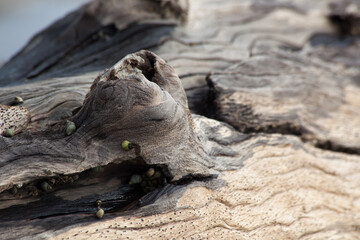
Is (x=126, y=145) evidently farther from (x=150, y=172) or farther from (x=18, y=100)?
(x=18, y=100)

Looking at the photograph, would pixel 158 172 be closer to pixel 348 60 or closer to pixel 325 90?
pixel 325 90

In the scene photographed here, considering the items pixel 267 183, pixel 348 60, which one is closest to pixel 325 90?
pixel 348 60

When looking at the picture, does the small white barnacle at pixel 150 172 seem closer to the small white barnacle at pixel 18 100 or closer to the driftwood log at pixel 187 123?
the driftwood log at pixel 187 123

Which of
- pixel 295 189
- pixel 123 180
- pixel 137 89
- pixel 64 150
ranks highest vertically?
pixel 137 89

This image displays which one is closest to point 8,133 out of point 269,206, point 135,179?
point 135,179

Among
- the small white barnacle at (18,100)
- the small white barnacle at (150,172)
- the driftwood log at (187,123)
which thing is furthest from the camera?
the small white barnacle at (18,100)

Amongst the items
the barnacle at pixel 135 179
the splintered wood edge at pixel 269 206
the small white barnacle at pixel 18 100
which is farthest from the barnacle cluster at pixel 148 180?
the small white barnacle at pixel 18 100

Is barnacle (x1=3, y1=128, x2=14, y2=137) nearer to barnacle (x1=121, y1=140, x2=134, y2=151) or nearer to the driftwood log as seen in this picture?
the driftwood log
